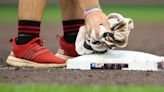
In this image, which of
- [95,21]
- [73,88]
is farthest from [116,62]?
[73,88]

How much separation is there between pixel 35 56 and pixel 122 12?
35.4 ft

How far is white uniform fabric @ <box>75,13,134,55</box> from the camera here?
468 cm

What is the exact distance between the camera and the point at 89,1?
15.9 ft

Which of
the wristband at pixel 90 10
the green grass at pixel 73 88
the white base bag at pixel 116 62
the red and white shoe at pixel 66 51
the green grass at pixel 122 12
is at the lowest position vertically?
the green grass at pixel 73 88

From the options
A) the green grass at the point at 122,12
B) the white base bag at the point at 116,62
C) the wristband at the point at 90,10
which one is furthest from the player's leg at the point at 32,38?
the green grass at the point at 122,12

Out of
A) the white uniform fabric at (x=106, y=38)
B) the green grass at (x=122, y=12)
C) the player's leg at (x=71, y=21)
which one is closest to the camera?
the white uniform fabric at (x=106, y=38)

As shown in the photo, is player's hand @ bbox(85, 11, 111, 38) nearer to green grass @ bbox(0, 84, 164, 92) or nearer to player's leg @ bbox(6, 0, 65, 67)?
player's leg @ bbox(6, 0, 65, 67)

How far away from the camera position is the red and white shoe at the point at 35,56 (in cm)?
487

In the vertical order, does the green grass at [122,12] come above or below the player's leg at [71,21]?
above

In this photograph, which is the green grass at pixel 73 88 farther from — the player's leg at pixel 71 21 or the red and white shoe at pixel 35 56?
the player's leg at pixel 71 21

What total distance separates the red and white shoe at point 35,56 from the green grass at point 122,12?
9032 millimetres

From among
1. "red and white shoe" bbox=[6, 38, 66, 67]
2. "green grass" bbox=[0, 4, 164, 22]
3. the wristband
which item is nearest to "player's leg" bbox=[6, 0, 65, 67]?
"red and white shoe" bbox=[6, 38, 66, 67]

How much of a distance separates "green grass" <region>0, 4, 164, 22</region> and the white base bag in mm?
9233

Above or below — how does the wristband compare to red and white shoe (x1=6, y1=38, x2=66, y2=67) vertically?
above
